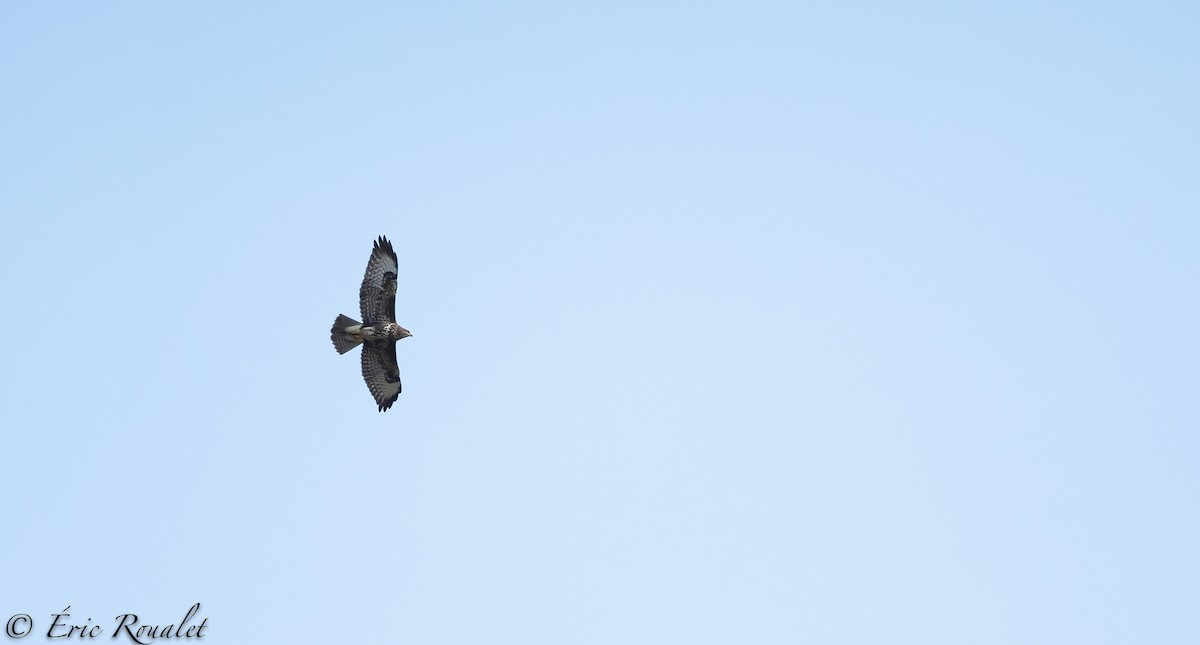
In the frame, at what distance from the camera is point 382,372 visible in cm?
3431

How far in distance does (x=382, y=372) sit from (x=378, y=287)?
2517mm

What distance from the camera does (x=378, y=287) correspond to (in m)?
32.7

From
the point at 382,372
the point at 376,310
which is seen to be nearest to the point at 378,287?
the point at 376,310

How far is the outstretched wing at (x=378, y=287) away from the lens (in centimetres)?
3269

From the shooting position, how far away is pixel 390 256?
32844 mm

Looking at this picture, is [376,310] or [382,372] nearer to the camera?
[376,310]

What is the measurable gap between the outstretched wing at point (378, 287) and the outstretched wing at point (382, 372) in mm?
917

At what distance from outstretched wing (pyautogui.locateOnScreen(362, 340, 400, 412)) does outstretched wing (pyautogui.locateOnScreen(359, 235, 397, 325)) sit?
92 cm

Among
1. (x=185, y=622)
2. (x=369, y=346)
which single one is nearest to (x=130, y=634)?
(x=185, y=622)

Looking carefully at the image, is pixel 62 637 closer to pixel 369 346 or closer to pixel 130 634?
pixel 130 634

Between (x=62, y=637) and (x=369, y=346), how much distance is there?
9075mm

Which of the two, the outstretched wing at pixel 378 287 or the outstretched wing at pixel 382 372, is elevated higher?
the outstretched wing at pixel 378 287

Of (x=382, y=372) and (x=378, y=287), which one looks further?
(x=382, y=372)

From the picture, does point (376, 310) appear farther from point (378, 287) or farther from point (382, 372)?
point (382, 372)
